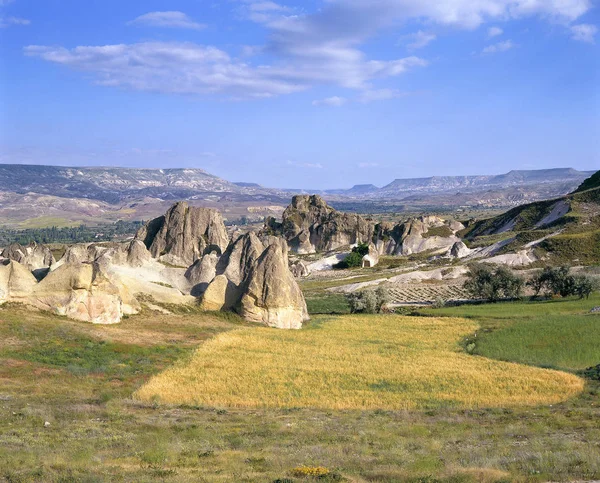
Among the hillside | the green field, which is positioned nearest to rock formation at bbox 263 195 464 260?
the hillside

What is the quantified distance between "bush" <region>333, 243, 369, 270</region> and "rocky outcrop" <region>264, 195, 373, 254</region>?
20.1 metres

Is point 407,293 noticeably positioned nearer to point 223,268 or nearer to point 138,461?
point 223,268

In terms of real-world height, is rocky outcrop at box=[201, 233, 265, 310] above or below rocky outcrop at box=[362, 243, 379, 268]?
A: above

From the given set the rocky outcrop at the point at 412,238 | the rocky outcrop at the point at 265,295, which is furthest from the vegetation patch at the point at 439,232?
the rocky outcrop at the point at 265,295

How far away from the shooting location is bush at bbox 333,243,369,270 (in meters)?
120

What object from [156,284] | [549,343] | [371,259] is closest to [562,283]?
[549,343]

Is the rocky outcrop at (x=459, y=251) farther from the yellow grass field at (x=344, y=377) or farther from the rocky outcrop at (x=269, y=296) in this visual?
the yellow grass field at (x=344, y=377)

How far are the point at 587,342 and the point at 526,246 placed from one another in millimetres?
65154

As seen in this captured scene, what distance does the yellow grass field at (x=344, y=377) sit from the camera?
25.5 m

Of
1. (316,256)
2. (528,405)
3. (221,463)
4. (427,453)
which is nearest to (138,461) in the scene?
(221,463)

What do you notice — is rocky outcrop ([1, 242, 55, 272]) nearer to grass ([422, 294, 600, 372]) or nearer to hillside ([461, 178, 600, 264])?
grass ([422, 294, 600, 372])

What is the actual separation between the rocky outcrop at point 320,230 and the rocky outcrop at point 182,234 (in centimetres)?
6674

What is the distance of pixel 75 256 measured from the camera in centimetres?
6188

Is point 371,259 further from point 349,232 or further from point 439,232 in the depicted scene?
point 439,232
